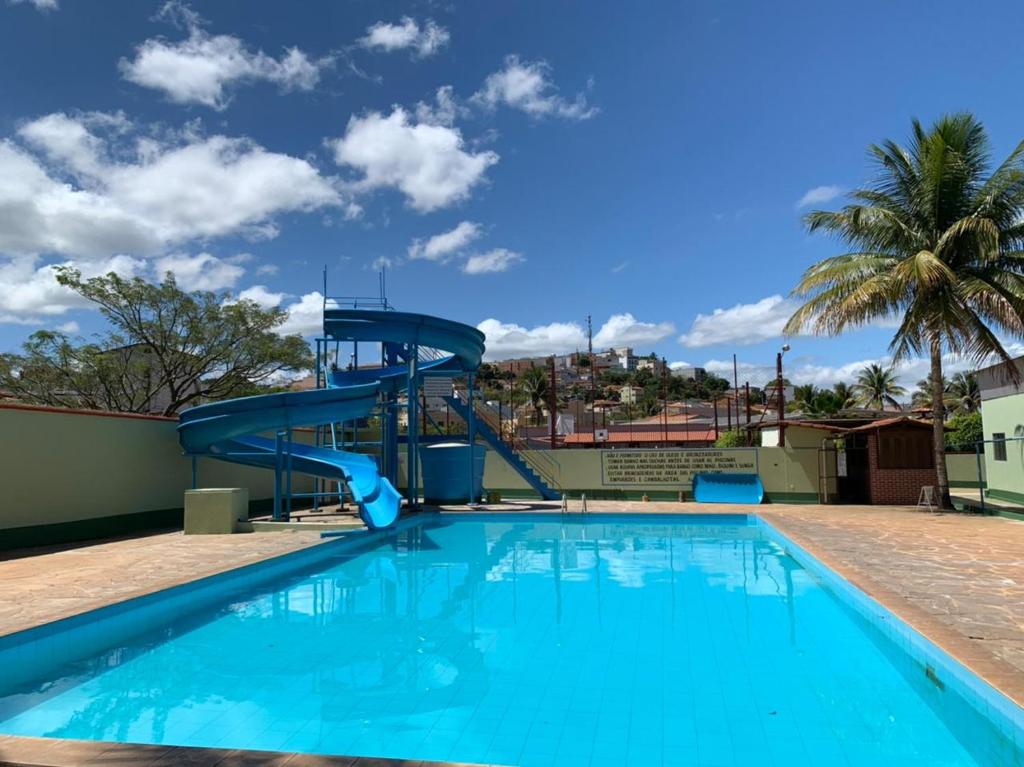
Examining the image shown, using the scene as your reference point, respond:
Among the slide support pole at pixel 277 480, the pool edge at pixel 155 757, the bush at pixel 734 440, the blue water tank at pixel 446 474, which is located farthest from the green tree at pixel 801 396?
the pool edge at pixel 155 757

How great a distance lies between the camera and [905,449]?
703 inches

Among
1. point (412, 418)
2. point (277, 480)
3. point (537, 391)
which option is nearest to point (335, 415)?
point (277, 480)

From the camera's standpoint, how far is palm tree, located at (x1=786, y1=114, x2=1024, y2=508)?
14.6 metres

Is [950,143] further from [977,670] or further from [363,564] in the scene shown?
[363,564]

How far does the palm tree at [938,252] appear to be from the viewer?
47.8ft

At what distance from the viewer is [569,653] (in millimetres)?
6066

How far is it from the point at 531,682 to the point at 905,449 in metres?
16.5

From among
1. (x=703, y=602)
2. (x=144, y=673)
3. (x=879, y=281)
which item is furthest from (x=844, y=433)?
(x=144, y=673)

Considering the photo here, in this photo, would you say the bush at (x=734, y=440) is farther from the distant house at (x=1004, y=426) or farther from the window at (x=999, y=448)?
the window at (x=999, y=448)

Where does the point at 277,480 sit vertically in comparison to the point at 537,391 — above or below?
below

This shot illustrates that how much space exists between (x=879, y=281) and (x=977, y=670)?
1269cm

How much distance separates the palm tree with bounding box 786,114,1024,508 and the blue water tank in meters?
Result: 10.4

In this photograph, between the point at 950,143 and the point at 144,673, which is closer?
the point at 144,673

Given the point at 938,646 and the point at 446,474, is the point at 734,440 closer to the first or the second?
the point at 446,474
